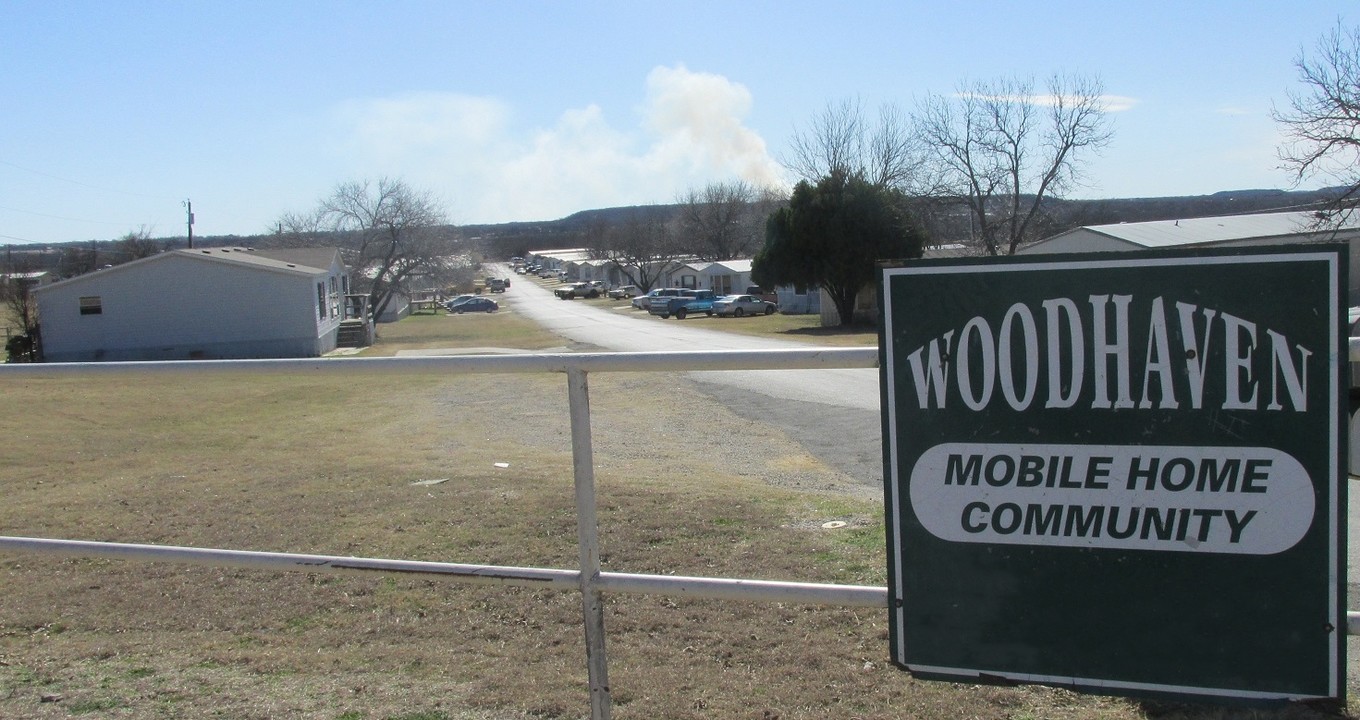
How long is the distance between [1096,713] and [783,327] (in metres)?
43.8

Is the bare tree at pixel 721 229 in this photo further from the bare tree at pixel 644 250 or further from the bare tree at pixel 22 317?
the bare tree at pixel 22 317

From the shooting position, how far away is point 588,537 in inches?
112

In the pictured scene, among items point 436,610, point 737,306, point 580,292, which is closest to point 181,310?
point 737,306

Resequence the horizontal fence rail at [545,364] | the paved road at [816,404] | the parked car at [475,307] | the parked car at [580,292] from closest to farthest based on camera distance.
Result: the horizontal fence rail at [545,364] → the paved road at [816,404] → the parked car at [475,307] → the parked car at [580,292]

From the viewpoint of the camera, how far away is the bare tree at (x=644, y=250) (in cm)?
10350

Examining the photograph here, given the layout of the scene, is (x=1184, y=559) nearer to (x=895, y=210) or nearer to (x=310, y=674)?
(x=310, y=674)

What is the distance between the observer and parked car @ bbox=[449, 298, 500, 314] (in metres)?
81.1

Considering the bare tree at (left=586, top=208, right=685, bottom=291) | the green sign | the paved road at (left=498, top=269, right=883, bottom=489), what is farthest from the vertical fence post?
the bare tree at (left=586, top=208, right=685, bottom=291)

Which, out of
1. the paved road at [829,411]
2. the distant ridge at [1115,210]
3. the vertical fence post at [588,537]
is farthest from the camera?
the distant ridge at [1115,210]

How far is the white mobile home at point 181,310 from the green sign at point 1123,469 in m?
39.9

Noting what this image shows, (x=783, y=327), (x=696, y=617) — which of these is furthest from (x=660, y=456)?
(x=783, y=327)

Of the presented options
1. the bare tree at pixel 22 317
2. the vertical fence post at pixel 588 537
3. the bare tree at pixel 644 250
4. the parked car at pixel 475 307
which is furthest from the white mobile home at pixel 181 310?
the bare tree at pixel 644 250

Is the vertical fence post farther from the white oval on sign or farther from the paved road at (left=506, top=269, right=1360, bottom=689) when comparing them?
the paved road at (left=506, top=269, right=1360, bottom=689)

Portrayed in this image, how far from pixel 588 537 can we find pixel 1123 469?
52.8 inches
